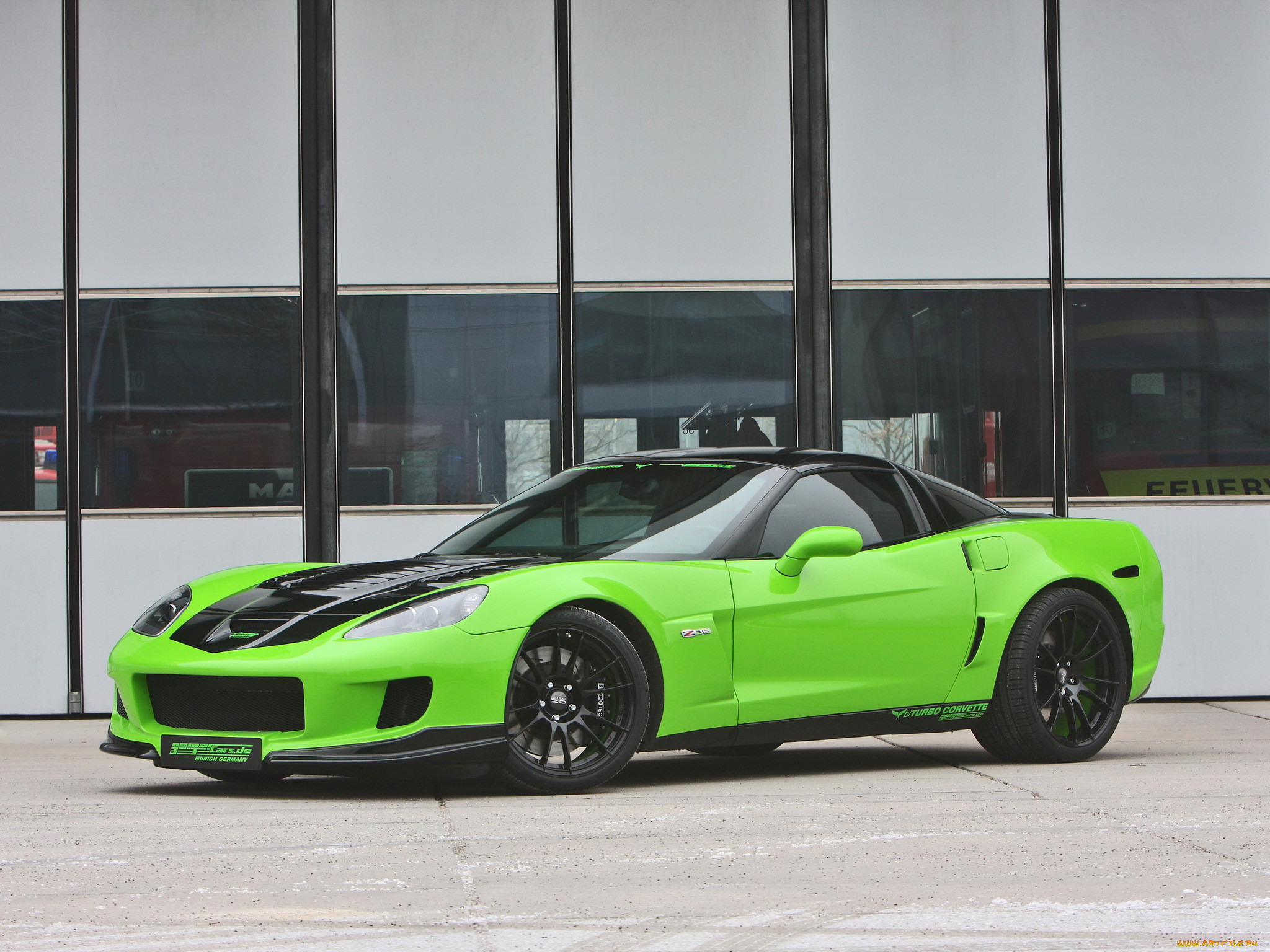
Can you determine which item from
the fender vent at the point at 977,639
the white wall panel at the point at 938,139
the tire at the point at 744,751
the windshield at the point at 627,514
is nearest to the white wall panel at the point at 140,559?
the windshield at the point at 627,514

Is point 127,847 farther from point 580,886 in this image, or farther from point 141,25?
point 141,25

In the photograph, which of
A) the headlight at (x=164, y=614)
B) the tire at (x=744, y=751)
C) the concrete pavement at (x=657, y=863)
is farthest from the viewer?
the tire at (x=744, y=751)

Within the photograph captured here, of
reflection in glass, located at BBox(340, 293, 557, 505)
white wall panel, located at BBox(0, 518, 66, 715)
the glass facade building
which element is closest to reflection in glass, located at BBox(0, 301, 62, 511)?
the glass facade building

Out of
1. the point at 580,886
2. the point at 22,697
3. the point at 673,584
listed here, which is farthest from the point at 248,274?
the point at 580,886

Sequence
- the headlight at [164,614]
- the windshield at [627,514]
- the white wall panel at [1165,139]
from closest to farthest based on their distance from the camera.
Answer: the headlight at [164,614], the windshield at [627,514], the white wall panel at [1165,139]

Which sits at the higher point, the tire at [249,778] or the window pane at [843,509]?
the window pane at [843,509]

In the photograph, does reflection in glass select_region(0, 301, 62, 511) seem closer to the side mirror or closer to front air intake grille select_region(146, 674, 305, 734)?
front air intake grille select_region(146, 674, 305, 734)

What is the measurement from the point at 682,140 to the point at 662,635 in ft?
19.1

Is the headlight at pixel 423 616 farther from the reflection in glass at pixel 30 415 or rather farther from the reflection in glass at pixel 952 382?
the reflection in glass at pixel 30 415

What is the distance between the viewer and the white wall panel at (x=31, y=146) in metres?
10.6

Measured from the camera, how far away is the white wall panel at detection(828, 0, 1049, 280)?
36.3ft

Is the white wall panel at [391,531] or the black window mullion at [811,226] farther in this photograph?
the black window mullion at [811,226]

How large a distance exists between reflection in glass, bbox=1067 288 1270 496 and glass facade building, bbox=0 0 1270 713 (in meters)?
0.02

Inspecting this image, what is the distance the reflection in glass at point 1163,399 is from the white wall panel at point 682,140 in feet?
7.36
